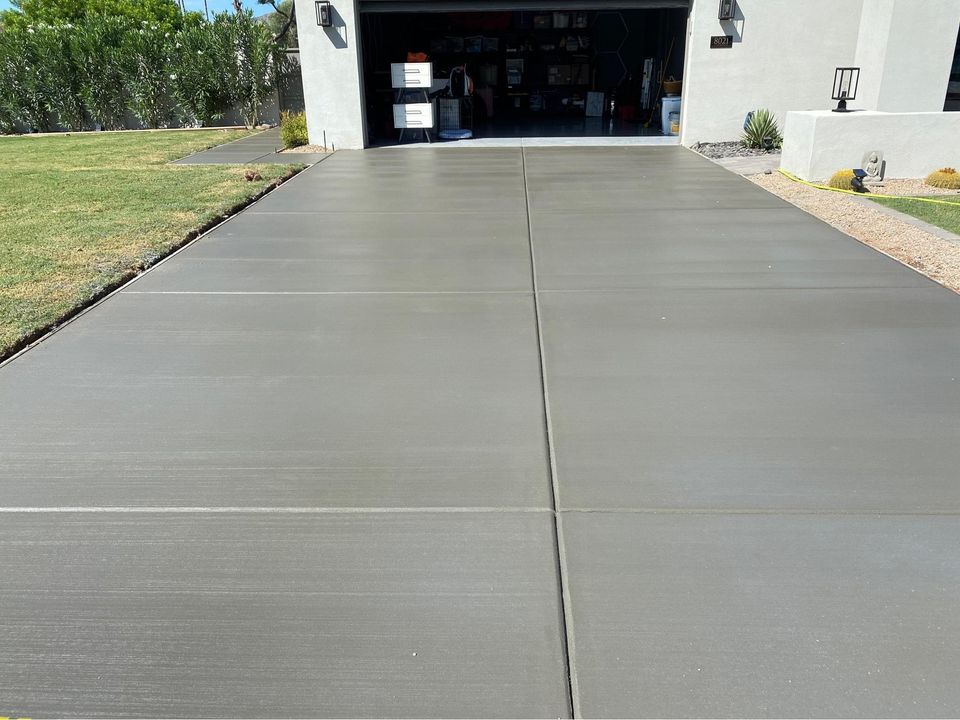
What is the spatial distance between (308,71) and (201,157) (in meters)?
2.55

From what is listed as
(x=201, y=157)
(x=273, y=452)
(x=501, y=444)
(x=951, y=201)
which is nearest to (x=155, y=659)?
(x=273, y=452)

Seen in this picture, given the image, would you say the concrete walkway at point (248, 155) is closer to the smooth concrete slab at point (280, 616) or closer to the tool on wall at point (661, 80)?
the tool on wall at point (661, 80)

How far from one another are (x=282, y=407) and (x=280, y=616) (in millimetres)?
1635

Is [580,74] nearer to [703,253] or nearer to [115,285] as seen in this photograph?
[703,253]

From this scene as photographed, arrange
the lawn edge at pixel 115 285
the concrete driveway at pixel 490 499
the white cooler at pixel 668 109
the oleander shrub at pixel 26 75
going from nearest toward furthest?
the concrete driveway at pixel 490 499, the lawn edge at pixel 115 285, the white cooler at pixel 668 109, the oleander shrub at pixel 26 75

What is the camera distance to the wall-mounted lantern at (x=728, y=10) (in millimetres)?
13195

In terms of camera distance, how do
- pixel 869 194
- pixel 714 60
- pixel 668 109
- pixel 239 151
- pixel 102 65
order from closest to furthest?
pixel 869 194
pixel 714 60
pixel 239 151
pixel 668 109
pixel 102 65

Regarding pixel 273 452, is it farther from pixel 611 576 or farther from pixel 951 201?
pixel 951 201

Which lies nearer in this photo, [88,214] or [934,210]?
[934,210]

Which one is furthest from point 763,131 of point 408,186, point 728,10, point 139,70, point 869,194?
point 139,70

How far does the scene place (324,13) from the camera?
13500mm

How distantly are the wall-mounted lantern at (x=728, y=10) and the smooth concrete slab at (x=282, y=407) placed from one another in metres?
10.2

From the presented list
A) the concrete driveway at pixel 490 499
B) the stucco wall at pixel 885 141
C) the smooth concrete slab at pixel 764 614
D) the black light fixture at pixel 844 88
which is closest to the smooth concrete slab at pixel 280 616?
the concrete driveway at pixel 490 499

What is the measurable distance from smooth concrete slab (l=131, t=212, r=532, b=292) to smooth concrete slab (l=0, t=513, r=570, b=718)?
3.26 meters
